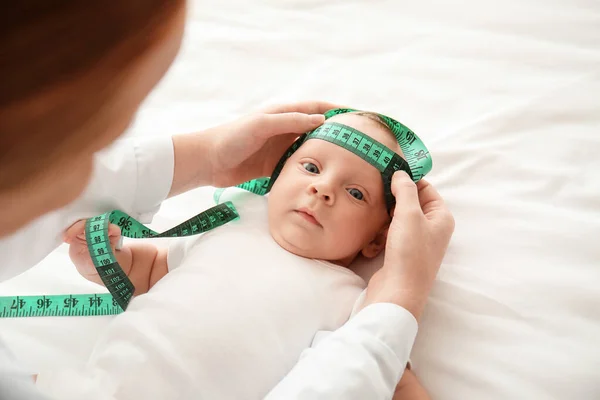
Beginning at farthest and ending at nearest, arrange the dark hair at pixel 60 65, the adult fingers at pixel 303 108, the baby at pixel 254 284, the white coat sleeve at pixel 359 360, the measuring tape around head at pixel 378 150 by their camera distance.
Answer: the adult fingers at pixel 303 108
the measuring tape around head at pixel 378 150
the baby at pixel 254 284
the white coat sleeve at pixel 359 360
the dark hair at pixel 60 65

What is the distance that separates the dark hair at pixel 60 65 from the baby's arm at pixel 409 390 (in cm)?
79

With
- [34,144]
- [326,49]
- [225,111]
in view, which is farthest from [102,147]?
[326,49]

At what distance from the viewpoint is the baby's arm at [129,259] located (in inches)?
50.7

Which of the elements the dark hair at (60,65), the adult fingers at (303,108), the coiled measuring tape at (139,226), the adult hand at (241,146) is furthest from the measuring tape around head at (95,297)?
the dark hair at (60,65)

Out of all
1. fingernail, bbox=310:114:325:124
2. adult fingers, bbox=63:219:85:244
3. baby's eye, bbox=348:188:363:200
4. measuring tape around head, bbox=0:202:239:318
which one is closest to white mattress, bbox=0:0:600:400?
measuring tape around head, bbox=0:202:239:318

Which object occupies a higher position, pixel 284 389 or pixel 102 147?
pixel 102 147

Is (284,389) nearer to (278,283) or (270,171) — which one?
(278,283)

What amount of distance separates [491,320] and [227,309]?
53 centimetres

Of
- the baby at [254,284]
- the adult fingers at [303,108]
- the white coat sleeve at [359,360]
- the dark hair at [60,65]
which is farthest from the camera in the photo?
the adult fingers at [303,108]

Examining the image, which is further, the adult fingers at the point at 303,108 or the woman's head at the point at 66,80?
the adult fingers at the point at 303,108

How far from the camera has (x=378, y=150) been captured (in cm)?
133

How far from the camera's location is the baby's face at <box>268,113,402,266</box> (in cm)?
127

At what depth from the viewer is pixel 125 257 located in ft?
4.41

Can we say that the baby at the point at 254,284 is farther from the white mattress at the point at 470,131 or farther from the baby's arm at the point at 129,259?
the white mattress at the point at 470,131
